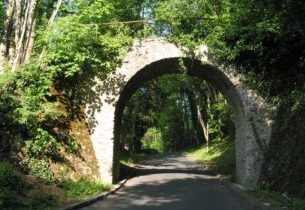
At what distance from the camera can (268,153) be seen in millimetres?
18281

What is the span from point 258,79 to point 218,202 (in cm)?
551

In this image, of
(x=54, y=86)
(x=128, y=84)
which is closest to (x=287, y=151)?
(x=128, y=84)

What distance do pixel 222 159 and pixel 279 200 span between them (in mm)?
18193

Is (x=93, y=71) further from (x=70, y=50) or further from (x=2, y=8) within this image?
(x=2, y=8)

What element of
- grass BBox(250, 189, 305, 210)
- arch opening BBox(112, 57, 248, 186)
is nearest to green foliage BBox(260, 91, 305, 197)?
grass BBox(250, 189, 305, 210)

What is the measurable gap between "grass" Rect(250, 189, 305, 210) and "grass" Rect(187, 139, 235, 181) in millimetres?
6224

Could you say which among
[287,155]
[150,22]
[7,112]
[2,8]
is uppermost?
[2,8]

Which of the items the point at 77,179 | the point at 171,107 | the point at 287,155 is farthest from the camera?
the point at 171,107

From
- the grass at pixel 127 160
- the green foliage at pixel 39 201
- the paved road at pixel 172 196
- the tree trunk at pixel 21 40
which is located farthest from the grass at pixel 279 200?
the grass at pixel 127 160

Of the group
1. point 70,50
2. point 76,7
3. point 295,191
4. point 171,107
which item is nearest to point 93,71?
point 70,50

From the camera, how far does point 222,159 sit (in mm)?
31359

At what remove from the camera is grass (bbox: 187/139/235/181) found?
82.1 feet

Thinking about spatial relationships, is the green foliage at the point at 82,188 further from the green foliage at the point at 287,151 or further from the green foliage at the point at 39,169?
the green foliage at the point at 287,151

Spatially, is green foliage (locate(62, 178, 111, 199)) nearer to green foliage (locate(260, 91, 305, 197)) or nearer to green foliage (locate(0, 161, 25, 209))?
green foliage (locate(0, 161, 25, 209))
